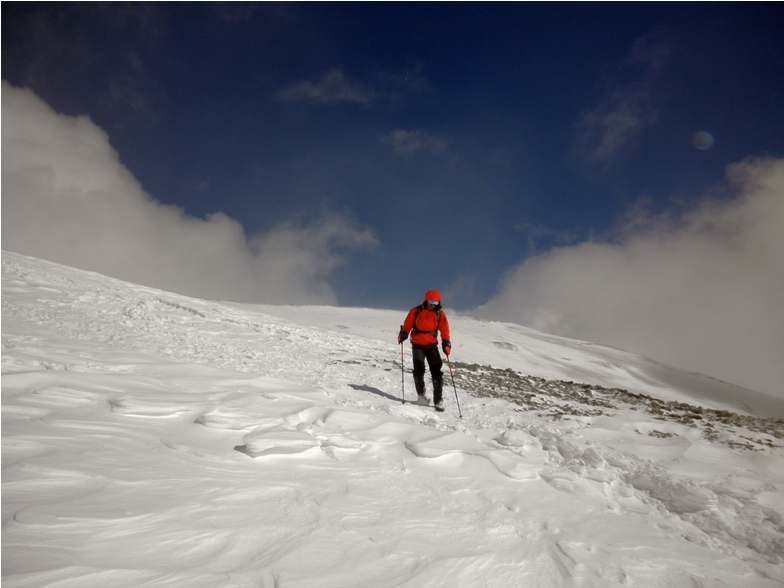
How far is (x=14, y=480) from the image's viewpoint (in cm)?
261

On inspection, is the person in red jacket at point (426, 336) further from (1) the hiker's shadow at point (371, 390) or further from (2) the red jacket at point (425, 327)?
(1) the hiker's shadow at point (371, 390)

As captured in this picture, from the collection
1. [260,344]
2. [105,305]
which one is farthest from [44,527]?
[105,305]

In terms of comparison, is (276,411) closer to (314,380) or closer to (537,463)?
(314,380)

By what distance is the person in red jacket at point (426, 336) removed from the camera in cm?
757

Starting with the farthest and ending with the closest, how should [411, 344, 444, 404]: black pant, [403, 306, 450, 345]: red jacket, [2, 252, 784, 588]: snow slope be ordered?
[403, 306, 450, 345]: red jacket → [411, 344, 444, 404]: black pant → [2, 252, 784, 588]: snow slope

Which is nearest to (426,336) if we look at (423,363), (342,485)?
(423,363)

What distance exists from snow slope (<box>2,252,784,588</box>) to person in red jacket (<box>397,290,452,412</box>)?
72cm

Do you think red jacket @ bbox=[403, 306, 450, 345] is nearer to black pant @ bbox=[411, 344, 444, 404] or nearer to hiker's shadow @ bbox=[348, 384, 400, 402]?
black pant @ bbox=[411, 344, 444, 404]

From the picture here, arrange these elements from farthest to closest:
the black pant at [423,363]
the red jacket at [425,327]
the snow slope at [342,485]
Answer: the red jacket at [425,327]
the black pant at [423,363]
the snow slope at [342,485]

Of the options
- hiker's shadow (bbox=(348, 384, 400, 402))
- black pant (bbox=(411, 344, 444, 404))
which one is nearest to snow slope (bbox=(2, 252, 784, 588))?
hiker's shadow (bbox=(348, 384, 400, 402))

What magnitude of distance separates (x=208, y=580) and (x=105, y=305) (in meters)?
12.5

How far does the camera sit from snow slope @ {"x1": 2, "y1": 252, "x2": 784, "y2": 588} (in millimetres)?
2250

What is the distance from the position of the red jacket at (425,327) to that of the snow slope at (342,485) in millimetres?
1298

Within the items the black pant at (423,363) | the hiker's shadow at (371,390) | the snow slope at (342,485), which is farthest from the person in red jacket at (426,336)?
the snow slope at (342,485)
